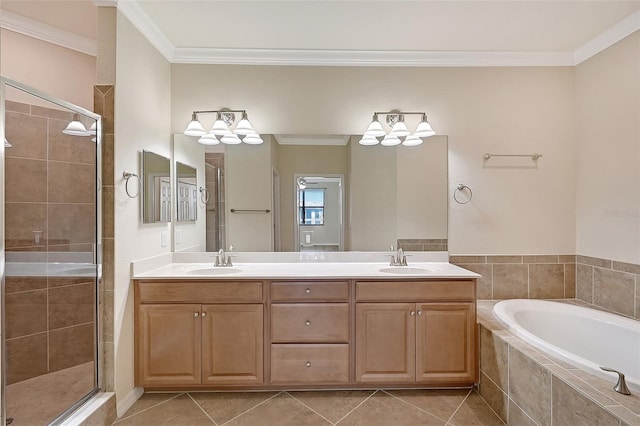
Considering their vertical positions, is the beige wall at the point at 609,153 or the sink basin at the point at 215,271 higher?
the beige wall at the point at 609,153

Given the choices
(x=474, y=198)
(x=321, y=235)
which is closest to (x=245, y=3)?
(x=321, y=235)

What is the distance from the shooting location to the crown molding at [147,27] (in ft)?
6.59

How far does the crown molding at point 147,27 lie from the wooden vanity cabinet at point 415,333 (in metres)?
2.35

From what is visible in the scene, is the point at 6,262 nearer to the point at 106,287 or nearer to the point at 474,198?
the point at 106,287

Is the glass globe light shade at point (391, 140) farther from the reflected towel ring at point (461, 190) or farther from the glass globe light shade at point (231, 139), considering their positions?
the glass globe light shade at point (231, 139)

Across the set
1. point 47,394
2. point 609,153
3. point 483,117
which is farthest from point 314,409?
point 609,153

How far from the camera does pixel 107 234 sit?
191 cm

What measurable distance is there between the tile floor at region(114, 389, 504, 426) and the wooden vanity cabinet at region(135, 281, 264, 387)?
12 centimetres

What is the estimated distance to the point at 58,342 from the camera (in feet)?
6.05

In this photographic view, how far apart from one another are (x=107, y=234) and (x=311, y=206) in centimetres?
150

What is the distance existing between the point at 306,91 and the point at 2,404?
267cm

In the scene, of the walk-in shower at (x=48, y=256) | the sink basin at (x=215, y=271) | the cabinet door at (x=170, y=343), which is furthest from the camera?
the sink basin at (x=215, y=271)

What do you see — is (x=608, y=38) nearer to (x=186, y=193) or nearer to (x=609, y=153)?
(x=609, y=153)

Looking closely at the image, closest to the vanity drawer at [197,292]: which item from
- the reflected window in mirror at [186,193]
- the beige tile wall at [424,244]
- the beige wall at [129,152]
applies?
the beige wall at [129,152]
